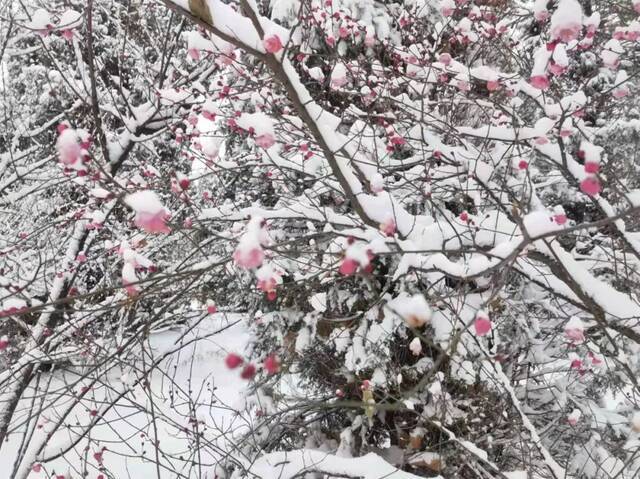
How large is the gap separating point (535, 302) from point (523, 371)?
31.2 inches

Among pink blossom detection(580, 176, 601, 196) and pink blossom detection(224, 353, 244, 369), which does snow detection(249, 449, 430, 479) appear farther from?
pink blossom detection(580, 176, 601, 196)

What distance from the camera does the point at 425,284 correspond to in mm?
3803

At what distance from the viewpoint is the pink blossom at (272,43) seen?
5.12ft

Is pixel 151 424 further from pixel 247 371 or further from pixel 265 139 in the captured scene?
pixel 247 371

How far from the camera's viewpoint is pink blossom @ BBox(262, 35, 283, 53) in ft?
5.12

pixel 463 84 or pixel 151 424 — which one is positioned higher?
pixel 151 424

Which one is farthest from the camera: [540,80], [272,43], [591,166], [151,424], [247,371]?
[151,424]

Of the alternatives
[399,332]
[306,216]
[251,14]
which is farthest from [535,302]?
[251,14]

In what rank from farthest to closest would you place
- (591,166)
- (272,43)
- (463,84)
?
1. (463,84)
2. (272,43)
3. (591,166)

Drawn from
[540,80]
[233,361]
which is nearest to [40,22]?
[233,361]

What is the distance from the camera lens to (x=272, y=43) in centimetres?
156

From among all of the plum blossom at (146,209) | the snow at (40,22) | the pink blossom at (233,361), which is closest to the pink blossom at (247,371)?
the pink blossom at (233,361)

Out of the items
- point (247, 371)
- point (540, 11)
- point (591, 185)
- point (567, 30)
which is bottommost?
point (247, 371)

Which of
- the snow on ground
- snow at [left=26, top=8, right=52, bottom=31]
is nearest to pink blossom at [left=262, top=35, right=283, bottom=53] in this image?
snow at [left=26, top=8, right=52, bottom=31]
